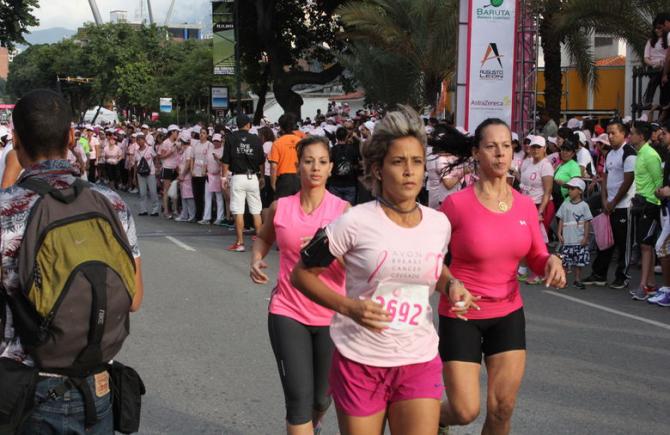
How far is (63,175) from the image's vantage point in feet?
10.8

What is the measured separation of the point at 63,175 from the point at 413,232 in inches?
55.2

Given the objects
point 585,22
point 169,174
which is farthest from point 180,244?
point 585,22

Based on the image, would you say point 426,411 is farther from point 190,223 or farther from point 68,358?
point 190,223

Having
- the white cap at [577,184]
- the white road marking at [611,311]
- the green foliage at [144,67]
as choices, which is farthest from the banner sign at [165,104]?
the white road marking at [611,311]

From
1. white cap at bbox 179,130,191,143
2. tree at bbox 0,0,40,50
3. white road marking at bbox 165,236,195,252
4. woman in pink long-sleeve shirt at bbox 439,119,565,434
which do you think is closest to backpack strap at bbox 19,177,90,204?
woman in pink long-sleeve shirt at bbox 439,119,565,434

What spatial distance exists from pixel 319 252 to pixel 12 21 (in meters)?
35.8

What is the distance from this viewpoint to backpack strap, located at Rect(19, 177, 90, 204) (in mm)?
3201

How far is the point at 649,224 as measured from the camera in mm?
11445

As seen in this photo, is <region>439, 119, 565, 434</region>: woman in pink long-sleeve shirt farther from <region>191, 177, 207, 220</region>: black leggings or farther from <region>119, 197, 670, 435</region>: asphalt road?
<region>191, 177, 207, 220</region>: black leggings

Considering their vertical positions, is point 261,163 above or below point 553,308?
above

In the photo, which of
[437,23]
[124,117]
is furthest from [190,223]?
[124,117]

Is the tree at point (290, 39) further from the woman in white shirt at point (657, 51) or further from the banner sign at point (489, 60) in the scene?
the woman in white shirt at point (657, 51)

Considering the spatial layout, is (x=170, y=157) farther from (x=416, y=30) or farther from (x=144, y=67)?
(x=144, y=67)

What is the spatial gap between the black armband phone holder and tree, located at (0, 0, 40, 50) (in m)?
35.1
